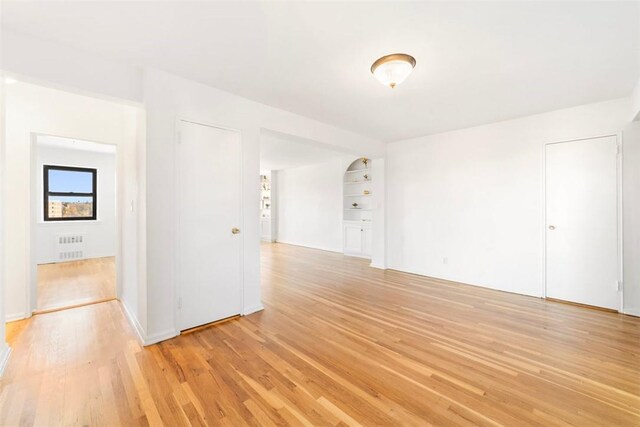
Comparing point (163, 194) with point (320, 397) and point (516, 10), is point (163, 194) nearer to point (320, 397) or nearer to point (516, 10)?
point (320, 397)

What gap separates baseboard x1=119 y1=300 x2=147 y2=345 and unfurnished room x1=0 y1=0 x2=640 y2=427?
0.04 meters

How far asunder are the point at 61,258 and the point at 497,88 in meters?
8.60

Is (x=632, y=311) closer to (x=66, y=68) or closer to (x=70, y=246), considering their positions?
(x=66, y=68)

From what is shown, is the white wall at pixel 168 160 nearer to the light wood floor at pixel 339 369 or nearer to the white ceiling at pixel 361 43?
the white ceiling at pixel 361 43

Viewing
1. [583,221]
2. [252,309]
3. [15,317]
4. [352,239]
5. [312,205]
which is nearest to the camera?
[15,317]

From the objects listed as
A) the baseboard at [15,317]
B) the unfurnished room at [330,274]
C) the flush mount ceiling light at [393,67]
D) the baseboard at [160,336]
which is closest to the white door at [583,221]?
the unfurnished room at [330,274]

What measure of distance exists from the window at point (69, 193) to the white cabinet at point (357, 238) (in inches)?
247

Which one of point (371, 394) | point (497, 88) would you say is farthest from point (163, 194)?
point (497, 88)

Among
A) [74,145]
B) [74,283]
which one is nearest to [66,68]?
[74,283]

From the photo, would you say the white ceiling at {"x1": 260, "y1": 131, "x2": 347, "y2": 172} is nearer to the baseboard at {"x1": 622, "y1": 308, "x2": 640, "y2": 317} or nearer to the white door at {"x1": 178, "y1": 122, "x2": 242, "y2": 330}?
the white door at {"x1": 178, "y1": 122, "x2": 242, "y2": 330}

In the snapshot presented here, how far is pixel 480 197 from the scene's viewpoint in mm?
4176

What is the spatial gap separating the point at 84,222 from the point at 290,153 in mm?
5127

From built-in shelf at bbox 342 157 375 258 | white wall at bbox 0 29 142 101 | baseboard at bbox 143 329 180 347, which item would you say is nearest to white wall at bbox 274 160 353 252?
built-in shelf at bbox 342 157 375 258

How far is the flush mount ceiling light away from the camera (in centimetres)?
216
